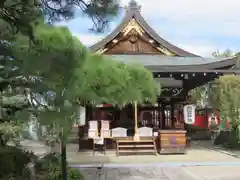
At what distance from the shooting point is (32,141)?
18297mm

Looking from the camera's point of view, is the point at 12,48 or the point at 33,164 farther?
the point at 33,164

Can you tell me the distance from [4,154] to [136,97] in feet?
12.6

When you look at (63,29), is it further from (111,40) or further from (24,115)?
(111,40)

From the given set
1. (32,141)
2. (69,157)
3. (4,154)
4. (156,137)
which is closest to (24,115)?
(4,154)

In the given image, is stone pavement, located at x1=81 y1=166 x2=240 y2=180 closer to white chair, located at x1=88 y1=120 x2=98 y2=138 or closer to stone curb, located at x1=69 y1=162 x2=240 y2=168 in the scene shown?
stone curb, located at x1=69 y1=162 x2=240 y2=168

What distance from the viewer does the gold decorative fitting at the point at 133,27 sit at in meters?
16.0

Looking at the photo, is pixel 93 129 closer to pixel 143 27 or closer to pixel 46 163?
pixel 143 27

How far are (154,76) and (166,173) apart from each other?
5.20 m

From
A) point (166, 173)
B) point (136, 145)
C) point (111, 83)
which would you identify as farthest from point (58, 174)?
point (136, 145)

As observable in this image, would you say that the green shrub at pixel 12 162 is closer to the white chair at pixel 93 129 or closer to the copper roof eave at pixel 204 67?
the white chair at pixel 93 129

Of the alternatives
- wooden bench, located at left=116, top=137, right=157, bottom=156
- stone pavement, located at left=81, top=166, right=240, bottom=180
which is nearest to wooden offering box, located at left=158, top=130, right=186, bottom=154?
wooden bench, located at left=116, top=137, right=157, bottom=156

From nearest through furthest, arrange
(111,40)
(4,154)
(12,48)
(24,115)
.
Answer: (24,115) → (12,48) → (4,154) → (111,40)

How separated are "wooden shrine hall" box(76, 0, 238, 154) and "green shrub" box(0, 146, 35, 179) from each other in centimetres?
591

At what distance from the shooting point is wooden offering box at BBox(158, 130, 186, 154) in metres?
13.7
